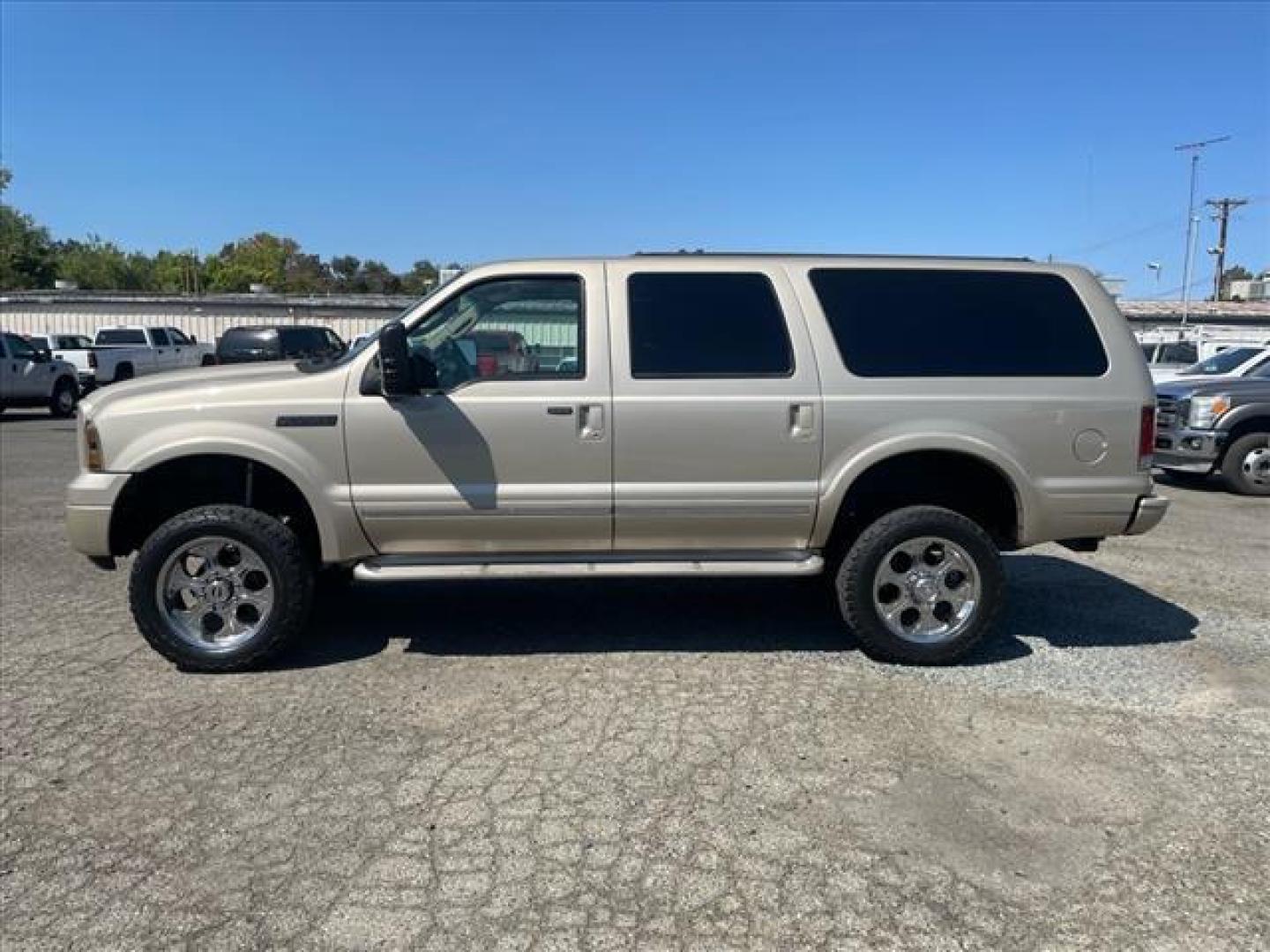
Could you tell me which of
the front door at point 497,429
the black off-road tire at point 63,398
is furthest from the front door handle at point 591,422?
the black off-road tire at point 63,398

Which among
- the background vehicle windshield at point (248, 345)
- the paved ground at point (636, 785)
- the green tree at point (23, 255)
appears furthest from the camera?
the green tree at point (23, 255)

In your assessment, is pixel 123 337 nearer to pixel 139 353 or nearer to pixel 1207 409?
pixel 139 353

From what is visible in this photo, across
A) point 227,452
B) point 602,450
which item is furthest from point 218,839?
point 602,450

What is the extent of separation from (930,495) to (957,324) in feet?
3.01

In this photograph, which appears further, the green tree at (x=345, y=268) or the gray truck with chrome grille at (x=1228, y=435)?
the green tree at (x=345, y=268)

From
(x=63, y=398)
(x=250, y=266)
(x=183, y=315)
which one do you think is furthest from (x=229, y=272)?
(x=63, y=398)

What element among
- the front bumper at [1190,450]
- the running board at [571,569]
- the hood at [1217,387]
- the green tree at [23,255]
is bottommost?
the front bumper at [1190,450]

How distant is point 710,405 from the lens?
4676 mm

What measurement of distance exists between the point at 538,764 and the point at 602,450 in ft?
5.20

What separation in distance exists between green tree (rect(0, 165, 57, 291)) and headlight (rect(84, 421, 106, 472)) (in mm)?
73611

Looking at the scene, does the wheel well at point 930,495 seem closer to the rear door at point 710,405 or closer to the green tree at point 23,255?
the rear door at point 710,405

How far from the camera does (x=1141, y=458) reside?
16.0ft

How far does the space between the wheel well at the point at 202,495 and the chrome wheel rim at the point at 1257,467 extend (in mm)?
10305

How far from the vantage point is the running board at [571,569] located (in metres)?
4.68
